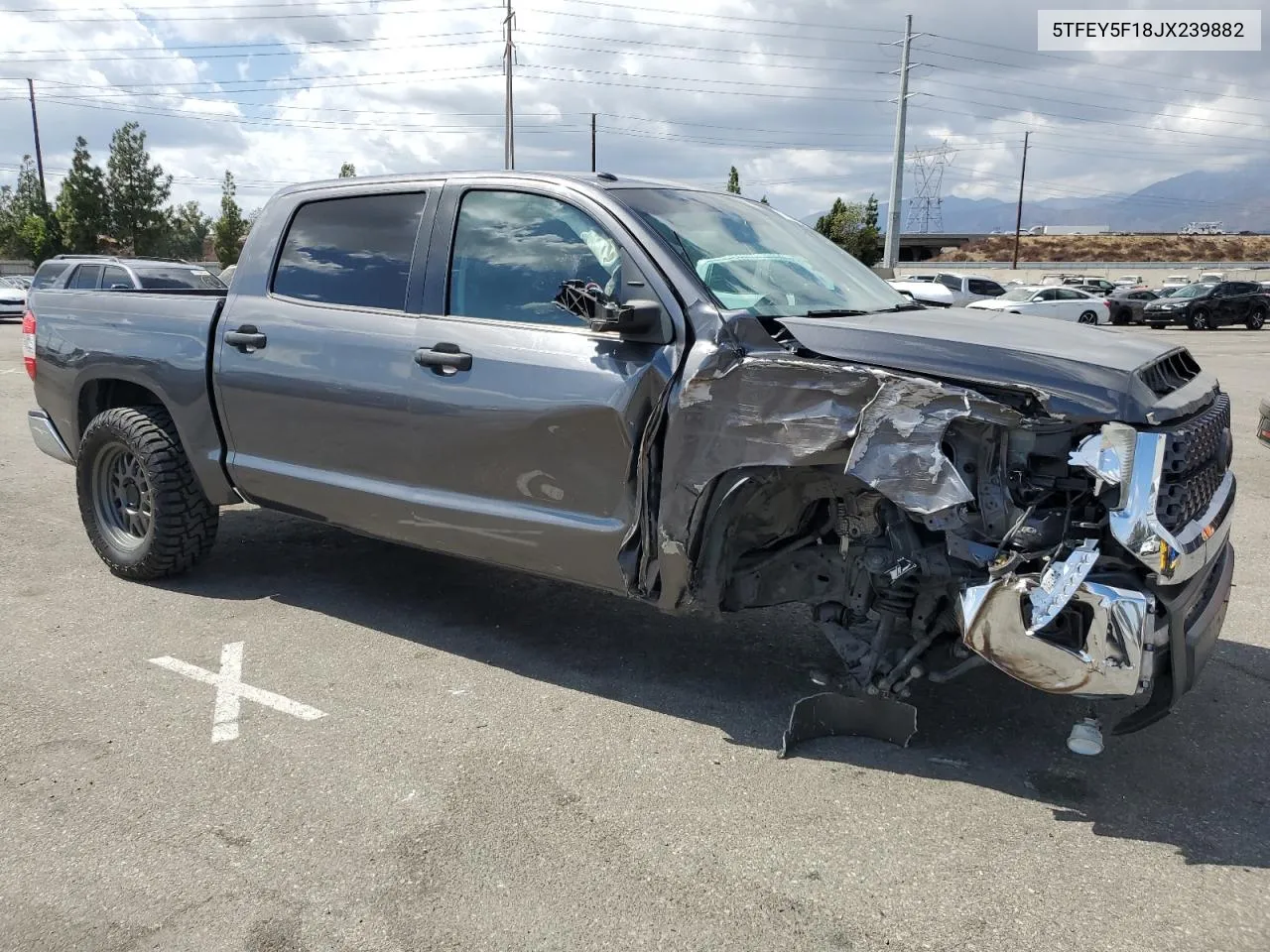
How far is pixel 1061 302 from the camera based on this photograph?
29.1 m

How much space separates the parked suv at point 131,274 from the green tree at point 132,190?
31.9m

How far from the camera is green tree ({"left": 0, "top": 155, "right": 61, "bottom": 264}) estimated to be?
46688mm

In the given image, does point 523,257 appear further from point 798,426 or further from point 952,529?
point 952,529

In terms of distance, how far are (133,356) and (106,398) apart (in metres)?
0.64

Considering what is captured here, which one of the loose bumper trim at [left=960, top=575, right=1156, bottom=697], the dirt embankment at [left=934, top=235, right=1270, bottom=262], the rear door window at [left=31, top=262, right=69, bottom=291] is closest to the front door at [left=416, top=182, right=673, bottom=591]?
the loose bumper trim at [left=960, top=575, right=1156, bottom=697]

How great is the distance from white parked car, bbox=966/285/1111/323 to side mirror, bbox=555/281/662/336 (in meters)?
25.4

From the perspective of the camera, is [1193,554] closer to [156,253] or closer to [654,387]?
[654,387]

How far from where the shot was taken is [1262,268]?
213 feet

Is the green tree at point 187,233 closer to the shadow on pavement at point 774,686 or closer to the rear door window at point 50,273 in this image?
the rear door window at point 50,273

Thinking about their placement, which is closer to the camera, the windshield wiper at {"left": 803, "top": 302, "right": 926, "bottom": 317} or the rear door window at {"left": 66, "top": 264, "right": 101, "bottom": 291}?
the windshield wiper at {"left": 803, "top": 302, "right": 926, "bottom": 317}

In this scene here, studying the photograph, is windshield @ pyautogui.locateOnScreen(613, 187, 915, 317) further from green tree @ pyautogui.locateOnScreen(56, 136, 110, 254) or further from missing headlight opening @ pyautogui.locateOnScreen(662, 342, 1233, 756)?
green tree @ pyautogui.locateOnScreen(56, 136, 110, 254)

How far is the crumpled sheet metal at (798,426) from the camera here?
2961 mm

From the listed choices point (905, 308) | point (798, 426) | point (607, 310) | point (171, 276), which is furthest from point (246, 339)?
point (171, 276)

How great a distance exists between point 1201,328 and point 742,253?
32086 mm
